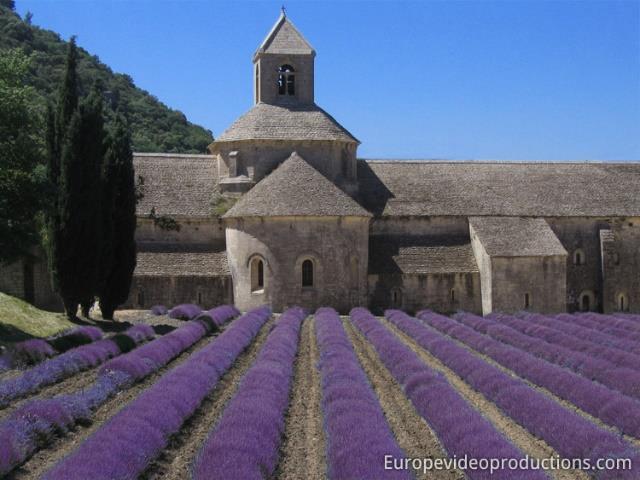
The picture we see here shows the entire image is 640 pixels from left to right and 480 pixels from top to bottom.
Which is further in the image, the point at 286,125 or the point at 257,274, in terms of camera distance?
the point at 286,125

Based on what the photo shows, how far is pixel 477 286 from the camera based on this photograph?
38.5 meters

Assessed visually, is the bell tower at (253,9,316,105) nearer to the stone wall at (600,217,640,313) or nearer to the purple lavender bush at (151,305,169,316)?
the purple lavender bush at (151,305,169,316)

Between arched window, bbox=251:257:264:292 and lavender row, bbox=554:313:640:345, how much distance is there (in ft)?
41.7

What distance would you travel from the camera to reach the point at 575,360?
66.6ft

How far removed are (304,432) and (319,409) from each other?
1.71 meters

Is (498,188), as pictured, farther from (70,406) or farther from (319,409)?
(70,406)

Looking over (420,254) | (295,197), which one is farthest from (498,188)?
(295,197)

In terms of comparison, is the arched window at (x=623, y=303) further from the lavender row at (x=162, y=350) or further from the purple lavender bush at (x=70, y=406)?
the purple lavender bush at (x=70, y=406)

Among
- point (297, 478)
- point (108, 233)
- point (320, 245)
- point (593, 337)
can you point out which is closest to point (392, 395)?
point (297, 478)

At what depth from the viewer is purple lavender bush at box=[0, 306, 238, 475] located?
11.8m

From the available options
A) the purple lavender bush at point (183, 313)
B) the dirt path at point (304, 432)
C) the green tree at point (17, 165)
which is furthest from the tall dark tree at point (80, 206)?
the dirt path at point (304, 432)

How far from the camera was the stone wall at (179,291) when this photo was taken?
36500 mm

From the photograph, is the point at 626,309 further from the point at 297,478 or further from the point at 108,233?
the point at 297,478

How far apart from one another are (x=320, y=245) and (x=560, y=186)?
49.0ft
